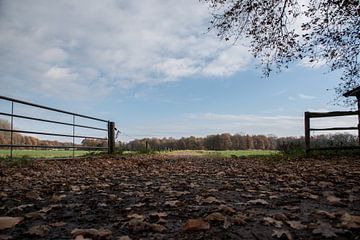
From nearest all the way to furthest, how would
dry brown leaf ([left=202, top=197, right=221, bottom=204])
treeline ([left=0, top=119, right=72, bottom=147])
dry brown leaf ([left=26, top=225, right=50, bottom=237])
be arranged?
dry brown leaf ([left=26, top=225, right=50, bottom=237]), dry brown leaf ([left=202, top=197, right=221, bottom=204]), treeline ([left=0, top=119, right=72, bottom=147])

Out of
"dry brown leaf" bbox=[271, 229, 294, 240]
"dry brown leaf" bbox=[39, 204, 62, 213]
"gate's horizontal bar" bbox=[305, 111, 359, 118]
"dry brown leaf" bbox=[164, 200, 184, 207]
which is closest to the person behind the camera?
"dry brown leaf" bbox=[271, 229, 294, 240]

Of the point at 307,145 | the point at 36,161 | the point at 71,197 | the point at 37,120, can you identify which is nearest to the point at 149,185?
the point at 71,197

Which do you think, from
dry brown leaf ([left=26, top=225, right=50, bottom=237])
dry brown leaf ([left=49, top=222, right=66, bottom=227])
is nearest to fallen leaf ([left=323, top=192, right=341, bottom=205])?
dry brown leaf ([left=49, top=222, right=66, bottom=227])

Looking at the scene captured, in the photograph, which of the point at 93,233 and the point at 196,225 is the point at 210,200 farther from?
the point at 93,233

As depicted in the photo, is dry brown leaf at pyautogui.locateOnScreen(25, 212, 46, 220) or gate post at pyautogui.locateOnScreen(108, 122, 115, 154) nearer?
dry brown leaf at pyautogui.locateOnScreen(25, 212, 46, 220)

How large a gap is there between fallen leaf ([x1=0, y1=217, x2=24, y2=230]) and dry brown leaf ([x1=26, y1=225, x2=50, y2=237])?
0.85 ft

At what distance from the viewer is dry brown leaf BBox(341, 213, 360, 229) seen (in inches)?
104

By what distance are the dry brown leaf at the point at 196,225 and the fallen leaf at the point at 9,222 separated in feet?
4.61

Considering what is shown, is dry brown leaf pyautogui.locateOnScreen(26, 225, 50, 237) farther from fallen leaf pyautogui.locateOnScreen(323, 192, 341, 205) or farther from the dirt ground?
fallen leaf pyautogui.locateOnScreen(323, 192, 341, 205)

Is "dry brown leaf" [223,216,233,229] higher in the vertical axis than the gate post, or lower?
lower

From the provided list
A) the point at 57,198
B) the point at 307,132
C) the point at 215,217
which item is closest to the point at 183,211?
the point at 215,217

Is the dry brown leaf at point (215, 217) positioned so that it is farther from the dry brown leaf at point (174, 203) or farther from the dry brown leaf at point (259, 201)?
the dry brown leaf at point (259, 201)

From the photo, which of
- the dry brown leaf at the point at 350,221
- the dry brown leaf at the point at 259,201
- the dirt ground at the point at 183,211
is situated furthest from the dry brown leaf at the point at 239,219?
the dry brown leaf at the point at 350,221

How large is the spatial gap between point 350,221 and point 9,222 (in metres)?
2.75
